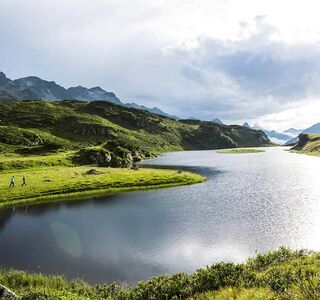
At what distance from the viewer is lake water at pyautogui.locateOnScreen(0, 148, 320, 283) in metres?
38.7

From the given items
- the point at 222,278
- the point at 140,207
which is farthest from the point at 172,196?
the point at 222,278

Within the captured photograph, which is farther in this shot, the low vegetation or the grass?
the grass

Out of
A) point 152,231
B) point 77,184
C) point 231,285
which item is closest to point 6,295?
point 231,285

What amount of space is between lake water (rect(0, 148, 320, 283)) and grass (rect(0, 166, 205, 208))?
7.41 metres

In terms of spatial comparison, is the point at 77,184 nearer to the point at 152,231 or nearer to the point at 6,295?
the point at 152,231

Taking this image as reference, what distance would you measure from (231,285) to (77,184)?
7777cm

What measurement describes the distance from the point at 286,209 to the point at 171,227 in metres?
25.5

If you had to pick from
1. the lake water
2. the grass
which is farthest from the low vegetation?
the grass

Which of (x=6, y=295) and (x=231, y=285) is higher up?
(x=6, y=295)

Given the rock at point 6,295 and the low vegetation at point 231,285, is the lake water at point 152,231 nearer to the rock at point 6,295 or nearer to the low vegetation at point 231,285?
the low vegetation at point 231,285

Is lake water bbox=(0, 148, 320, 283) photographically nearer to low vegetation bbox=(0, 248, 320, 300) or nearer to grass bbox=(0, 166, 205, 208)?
grass bbox=(0, 166, 205, 208)

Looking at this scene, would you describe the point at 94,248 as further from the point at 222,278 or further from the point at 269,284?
the point at 269,284

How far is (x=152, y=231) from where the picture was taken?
50938 mm

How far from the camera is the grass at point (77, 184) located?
82375mm
